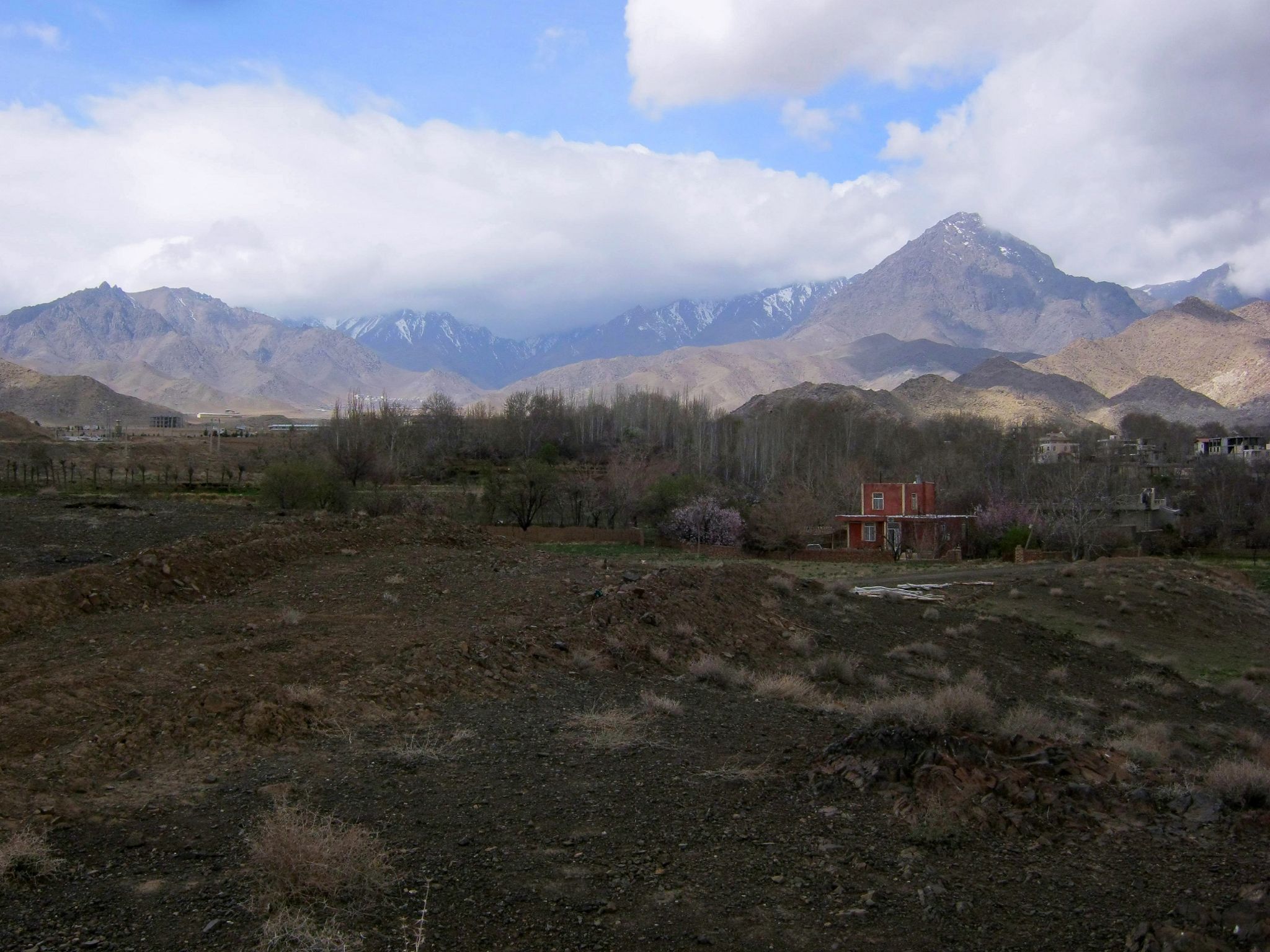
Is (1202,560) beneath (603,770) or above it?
beneath

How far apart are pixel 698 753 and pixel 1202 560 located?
58075mm

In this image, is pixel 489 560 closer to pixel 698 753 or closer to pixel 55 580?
pixel 55 580

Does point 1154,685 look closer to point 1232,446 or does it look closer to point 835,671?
point 835,671

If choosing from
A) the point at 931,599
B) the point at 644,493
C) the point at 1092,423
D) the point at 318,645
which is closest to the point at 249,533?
the point at 318,645

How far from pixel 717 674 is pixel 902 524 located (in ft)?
151

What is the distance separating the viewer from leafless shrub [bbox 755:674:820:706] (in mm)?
12492

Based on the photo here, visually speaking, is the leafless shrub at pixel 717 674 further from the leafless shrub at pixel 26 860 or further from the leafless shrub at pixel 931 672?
the leafless shrub at pixel 26 860

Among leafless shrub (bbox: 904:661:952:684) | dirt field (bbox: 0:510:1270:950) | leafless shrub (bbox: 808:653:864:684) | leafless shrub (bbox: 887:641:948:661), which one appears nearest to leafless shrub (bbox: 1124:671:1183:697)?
dirt field (bbox: 0:510:1270:950)

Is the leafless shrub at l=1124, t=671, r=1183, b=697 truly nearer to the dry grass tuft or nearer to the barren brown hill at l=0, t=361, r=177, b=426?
the dry grass tuft

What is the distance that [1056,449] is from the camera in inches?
4678

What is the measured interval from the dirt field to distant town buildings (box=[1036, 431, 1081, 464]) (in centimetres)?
8103

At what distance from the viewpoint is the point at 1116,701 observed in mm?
18797

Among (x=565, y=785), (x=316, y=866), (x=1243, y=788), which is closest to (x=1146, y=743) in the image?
(x=1243, y=788)

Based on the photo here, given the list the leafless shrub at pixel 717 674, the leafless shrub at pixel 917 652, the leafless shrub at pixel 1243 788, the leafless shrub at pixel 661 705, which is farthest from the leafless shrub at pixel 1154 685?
the leafless shrub at pixel 661 705
